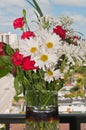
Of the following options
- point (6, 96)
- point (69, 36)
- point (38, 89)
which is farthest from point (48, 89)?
point (6, 96)

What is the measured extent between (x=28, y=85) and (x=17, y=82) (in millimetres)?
37

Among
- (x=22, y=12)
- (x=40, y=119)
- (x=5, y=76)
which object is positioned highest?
(x=22, y=12)

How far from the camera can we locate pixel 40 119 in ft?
3.06

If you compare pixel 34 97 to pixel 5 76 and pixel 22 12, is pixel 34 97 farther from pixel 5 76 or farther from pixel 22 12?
pixel 22 12

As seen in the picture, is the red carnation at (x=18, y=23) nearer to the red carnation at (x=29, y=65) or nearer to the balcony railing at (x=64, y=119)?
the red carnation at (x=29, y=65)

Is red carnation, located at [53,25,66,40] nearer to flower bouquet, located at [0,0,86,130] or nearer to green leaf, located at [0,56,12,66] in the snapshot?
flower bouquet, located at [0,0,86,130]

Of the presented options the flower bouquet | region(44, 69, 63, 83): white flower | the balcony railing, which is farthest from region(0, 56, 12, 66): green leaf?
the balcony railing

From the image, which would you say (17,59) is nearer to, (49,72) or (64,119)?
(49,72)

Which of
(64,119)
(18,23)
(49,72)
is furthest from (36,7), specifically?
(64,119)

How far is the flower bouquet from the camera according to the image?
0.89 meters

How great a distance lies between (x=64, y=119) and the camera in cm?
117

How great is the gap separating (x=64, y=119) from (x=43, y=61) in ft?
1.10

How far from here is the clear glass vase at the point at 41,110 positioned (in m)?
0.93

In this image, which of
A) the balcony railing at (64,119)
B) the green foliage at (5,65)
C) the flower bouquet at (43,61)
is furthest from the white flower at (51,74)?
the balcony railing at (64,119)
